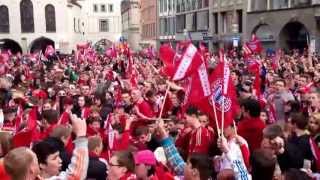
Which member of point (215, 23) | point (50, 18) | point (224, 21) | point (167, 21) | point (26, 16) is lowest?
point (215, 23)

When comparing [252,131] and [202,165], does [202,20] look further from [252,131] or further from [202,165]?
[202,165]

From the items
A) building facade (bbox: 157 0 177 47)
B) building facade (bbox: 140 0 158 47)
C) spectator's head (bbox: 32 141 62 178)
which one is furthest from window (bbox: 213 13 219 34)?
spectator's head (bbox: 32 141 62 178)

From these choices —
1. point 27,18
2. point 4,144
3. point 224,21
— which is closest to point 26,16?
point 27,18

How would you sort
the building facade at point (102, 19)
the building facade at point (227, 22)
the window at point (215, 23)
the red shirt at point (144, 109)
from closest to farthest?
the red shirt at point (144, 109) < the building facade at point (227, 22) < the window at point (215, 23) < the building facade at point (102, 19)

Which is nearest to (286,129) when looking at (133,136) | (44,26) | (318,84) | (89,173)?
(133,136)

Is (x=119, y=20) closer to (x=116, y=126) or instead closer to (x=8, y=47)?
(x=8, y=47)

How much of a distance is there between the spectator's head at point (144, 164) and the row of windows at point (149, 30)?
7649cm

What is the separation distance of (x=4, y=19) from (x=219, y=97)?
217 ft

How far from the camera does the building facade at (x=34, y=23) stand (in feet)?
228

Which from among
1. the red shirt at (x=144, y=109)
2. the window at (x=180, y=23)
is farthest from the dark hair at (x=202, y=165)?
the window at (x=180, y=23)

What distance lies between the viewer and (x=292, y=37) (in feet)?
138

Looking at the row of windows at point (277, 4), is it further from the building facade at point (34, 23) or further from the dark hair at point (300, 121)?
the dark hair at point (300, 121)

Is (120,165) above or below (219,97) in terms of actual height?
below

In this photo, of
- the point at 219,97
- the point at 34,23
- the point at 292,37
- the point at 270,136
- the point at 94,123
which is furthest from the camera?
the point at 34,23
